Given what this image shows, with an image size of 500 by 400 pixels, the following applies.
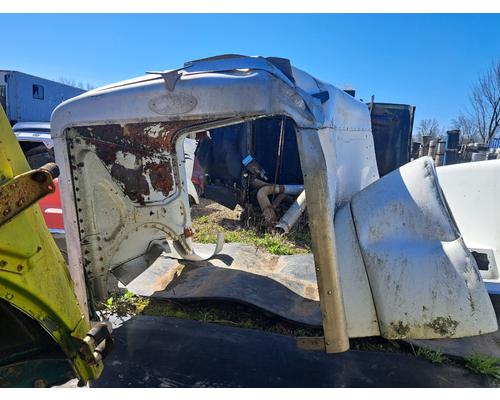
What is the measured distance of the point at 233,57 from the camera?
2299 millimetres

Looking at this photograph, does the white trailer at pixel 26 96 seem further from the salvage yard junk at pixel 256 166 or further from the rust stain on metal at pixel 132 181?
the rust stain on metal at pixel 132 181

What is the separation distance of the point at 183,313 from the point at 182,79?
197 cm

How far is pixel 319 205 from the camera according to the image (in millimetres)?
2002

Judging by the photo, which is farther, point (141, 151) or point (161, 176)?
point (161, 176)

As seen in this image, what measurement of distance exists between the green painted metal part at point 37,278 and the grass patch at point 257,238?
3414 millimetres

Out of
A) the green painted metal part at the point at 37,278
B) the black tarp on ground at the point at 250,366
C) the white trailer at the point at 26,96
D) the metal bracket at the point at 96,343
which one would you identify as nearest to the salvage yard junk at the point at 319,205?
the black tarp on ground at the point at 250,366

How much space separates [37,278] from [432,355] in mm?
2477

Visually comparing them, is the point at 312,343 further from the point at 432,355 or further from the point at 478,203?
the point at 478,203

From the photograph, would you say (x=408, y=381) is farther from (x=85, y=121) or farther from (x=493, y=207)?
(x=85, y=121)

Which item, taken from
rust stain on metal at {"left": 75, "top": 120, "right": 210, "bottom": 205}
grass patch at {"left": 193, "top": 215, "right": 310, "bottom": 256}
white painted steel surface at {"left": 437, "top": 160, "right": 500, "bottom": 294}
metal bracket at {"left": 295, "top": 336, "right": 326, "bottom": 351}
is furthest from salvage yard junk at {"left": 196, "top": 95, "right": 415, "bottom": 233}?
metal bracket at {"left": 295, "top": 336, "right": 326, "bottom": 351}

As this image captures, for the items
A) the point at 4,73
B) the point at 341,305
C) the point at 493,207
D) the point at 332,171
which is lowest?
the point at 341,305

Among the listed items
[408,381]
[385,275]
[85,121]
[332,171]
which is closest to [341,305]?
[385,275]

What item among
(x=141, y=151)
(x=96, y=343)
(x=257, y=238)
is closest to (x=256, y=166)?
(x=257, y=238)

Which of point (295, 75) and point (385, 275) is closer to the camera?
point (385, 275)
